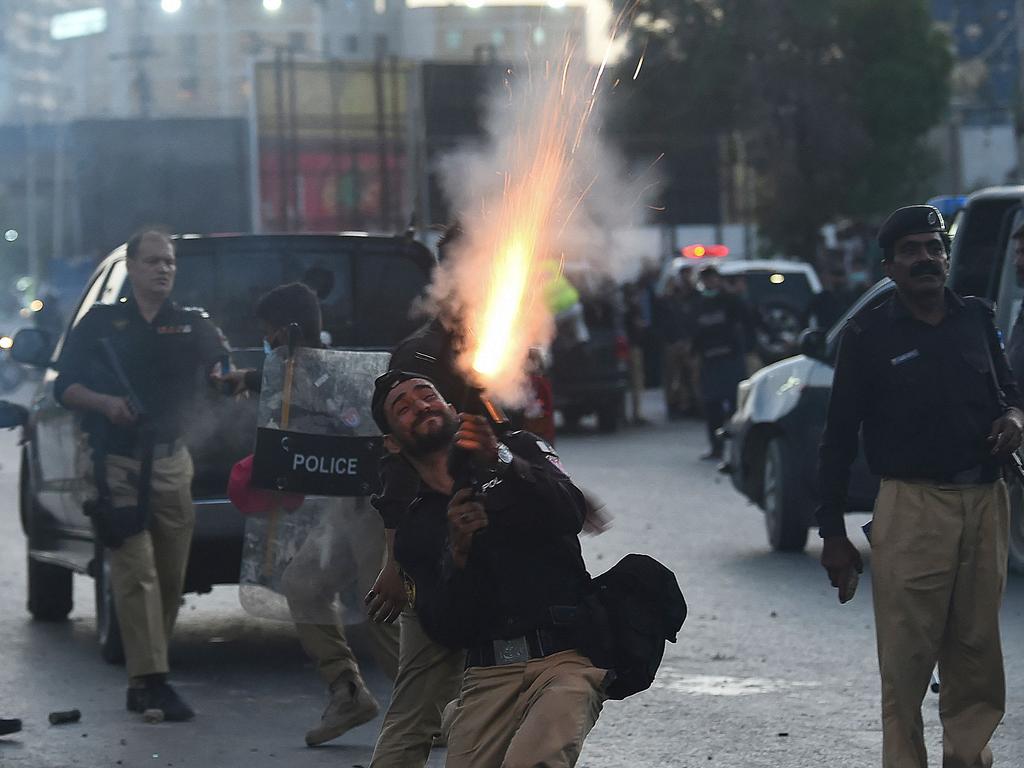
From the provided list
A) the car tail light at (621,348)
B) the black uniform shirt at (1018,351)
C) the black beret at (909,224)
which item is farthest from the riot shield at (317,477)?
the car tail light at (621,348)

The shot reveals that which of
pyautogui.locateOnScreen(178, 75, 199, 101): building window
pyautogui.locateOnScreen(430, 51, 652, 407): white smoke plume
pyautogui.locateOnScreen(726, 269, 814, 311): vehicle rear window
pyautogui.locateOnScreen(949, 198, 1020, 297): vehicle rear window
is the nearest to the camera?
pyautogui.locateOnScreen(430, 51, 652, 407): white smoke plume

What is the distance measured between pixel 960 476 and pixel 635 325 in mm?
19476

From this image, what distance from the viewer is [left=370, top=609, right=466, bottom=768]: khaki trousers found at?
5.40 metres

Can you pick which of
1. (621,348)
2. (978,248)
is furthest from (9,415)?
(621,348)

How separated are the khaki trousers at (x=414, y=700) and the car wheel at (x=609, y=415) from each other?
17.5 m

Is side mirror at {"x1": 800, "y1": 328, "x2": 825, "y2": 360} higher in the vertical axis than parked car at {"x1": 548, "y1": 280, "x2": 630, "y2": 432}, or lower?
higher

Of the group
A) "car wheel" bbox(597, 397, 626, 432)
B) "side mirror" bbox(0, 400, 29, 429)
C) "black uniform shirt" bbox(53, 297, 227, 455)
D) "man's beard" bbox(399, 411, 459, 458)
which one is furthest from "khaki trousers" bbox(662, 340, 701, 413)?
"man's beard" bbox(399, 411, 459, 458)

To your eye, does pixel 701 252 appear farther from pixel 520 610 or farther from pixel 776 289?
pixel 520 610

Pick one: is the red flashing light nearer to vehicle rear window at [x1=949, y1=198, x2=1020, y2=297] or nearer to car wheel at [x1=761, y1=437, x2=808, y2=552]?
car wheel at [x1=761, y1=437, x2=808, y2=552]

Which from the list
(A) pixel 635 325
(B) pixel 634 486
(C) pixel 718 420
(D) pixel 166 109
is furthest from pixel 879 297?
(D) pixel 166 109

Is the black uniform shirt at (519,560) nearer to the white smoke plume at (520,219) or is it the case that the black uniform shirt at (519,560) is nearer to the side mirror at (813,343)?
the white smoke plume at (520,219)

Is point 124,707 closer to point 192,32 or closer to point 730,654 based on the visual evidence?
point 730,654

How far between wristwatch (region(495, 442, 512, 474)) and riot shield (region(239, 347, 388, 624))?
2.64 m

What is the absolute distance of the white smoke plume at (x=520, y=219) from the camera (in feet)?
17.7
